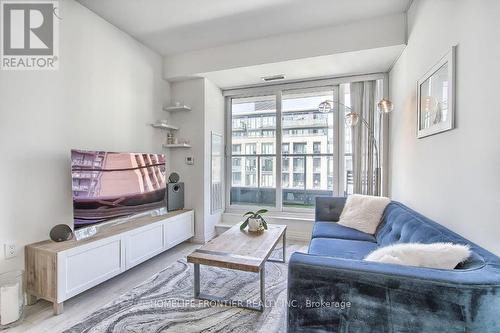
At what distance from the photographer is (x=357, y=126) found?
361cm

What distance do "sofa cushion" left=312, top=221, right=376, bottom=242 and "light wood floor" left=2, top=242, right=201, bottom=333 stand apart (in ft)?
5.83

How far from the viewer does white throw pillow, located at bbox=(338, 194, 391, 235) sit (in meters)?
2.57

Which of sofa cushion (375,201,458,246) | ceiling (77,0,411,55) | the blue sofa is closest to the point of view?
the blue sofa

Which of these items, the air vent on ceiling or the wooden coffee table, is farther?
the air vent on ceiling

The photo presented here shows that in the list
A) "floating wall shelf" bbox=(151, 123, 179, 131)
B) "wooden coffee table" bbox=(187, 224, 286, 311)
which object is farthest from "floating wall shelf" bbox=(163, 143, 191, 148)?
"wooden coffee table" bbox=(187, 224, 286, 311)

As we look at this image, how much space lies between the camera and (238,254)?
6.46 feet

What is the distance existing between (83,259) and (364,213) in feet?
9.06

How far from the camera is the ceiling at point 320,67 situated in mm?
2949

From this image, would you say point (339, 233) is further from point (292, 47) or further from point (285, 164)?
point (292, 47)

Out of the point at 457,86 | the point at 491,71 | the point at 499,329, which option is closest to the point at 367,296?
the point at 499,329

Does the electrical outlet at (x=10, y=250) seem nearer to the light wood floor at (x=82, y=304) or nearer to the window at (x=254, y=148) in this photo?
the light wood floor at (x=82, y=304)

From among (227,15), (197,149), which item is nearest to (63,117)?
(197,149)

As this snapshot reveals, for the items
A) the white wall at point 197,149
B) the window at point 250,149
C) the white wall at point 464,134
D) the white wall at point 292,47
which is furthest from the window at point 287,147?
the white wall at point 464,134
